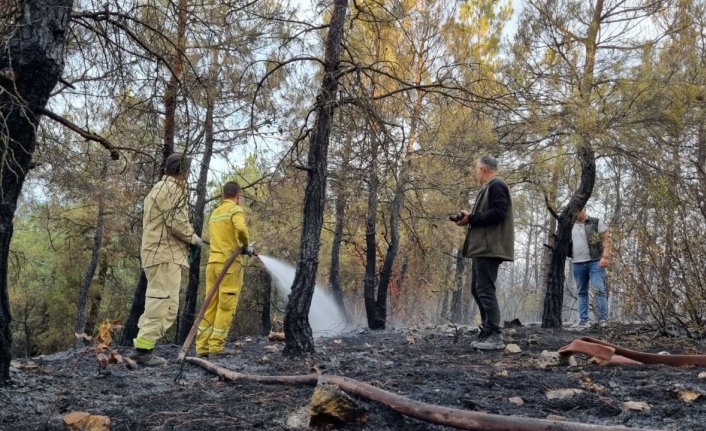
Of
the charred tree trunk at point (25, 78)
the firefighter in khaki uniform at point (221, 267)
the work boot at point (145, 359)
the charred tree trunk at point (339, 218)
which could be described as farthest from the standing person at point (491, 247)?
the charred tree trunk at point (25, 78)

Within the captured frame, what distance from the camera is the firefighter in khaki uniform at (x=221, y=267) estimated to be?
590cm

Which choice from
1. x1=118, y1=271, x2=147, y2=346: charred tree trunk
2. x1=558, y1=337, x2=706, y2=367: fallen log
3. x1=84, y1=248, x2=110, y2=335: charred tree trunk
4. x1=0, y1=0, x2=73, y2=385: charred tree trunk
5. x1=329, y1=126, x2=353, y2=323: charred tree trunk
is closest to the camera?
x1=0, y1=0, x2=73, y2=385: charred tree trunk

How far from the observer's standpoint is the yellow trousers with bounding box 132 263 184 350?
5.27 meters

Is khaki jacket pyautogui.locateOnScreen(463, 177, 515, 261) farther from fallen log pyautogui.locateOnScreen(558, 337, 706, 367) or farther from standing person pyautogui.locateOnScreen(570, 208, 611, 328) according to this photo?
standing person pyautogui.locateOnScreen(570, 208, 611, 328)

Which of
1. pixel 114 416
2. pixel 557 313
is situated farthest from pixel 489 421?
pixel 557 313

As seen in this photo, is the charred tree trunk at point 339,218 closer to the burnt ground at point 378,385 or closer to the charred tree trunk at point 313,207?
the charred tree trunk at point 313,207

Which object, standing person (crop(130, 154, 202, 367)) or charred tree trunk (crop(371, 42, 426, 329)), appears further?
charred tree trunk (crop(371, 42, 426, 329))

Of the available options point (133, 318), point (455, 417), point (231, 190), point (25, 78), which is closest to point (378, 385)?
point (455, 417)

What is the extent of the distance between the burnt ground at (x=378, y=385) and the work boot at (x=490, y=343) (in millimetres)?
146

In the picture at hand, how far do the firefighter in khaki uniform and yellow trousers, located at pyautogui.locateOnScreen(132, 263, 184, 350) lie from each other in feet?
1.84

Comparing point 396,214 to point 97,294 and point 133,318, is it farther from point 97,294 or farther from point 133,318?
point 97,294

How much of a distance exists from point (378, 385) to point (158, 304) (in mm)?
2880

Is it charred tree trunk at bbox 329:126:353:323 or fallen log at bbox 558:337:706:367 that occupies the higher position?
charred tree trunk at bbox 329:126:353:323

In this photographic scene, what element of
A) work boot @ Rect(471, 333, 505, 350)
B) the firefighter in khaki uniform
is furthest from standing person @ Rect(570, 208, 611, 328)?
the firefighter in khaki uniform
